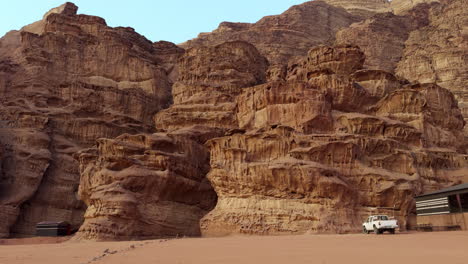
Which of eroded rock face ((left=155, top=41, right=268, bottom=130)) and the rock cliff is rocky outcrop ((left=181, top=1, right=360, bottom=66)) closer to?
the rock cliff

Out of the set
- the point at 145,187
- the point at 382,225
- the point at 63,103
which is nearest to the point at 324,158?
the point at 382,225

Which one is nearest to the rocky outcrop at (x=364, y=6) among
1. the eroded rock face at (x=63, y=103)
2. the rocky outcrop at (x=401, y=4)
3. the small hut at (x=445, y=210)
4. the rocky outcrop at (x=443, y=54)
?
the rocky outcrop at (x=401, y=4)

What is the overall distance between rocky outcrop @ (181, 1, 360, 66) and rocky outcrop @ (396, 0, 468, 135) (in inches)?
839

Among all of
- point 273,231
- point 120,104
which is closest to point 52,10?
point 120,104

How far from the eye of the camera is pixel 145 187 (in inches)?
1553

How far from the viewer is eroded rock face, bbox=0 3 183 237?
180 feet

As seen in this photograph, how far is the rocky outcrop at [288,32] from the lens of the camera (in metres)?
96.6

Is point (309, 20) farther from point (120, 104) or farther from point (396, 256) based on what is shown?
point (396, 256)

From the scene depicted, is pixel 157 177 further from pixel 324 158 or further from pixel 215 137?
pixel 324 158

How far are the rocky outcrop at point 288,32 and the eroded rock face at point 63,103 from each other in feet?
77.7

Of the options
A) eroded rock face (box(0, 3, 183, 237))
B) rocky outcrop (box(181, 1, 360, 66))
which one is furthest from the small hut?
rocky outcrop (box(181, 1, 360, 66))

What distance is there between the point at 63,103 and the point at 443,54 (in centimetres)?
6959

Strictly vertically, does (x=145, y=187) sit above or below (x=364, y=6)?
below

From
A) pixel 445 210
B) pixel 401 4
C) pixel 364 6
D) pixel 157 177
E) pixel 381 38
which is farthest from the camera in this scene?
pixel 364 6
